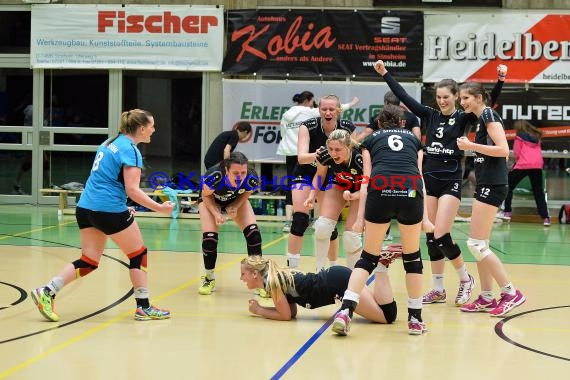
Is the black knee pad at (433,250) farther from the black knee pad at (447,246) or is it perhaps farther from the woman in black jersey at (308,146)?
the woman in black jersey at (308,146)

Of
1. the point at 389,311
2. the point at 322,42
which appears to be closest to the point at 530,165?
the point at 322,42

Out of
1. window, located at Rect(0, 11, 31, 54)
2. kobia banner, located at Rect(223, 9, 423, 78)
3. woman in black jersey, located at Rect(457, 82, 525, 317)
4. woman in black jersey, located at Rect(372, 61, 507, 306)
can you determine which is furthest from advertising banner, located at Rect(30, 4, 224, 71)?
woman in black jersey, located at Rect(457, 82, 525, 317)

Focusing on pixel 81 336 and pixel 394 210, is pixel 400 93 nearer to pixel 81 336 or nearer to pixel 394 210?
pixel 394 210

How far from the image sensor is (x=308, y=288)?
676 cm

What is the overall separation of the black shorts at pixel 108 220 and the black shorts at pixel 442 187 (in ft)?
8.88

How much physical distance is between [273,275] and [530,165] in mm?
9415

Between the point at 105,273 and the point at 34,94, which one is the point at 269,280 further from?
the point at 34,94

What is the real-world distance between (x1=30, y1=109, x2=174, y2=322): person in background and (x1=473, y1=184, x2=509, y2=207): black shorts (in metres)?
2.62

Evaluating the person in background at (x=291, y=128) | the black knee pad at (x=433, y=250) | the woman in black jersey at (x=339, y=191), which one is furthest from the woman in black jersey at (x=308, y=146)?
the person in background at (x=291, y=128)

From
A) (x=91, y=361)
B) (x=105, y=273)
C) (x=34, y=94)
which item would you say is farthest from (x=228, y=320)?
(x=34, y=94)

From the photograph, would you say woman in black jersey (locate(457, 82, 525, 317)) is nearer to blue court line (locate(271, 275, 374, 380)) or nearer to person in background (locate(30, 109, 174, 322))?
blue court line (locate(271, 275, 374, 380))

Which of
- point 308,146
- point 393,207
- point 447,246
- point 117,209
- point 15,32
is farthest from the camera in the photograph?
point 15,32

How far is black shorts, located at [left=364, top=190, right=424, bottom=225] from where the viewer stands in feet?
21.1

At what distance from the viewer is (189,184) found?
1641cm
